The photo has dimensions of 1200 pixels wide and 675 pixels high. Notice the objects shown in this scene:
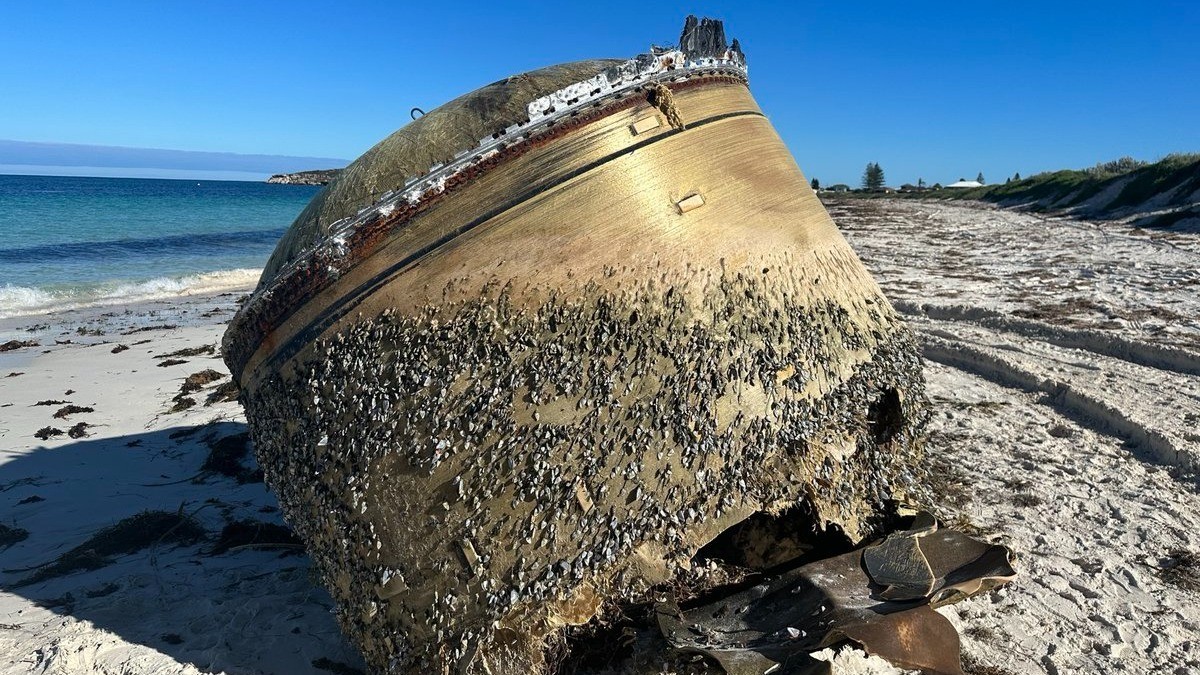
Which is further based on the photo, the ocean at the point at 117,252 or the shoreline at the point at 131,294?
the ocean at the point at 117,252

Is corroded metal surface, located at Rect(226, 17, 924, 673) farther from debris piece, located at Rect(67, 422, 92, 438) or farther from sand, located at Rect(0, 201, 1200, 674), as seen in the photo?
debris piece, located at Rect(67, 422, 92, 438)

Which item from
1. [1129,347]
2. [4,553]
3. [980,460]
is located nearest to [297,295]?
[4,553]

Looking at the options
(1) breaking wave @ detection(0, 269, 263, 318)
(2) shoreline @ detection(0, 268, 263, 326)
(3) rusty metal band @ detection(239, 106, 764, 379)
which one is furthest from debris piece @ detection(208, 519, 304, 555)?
(1) breaking wave @ detection(0, 269, 263, 318)

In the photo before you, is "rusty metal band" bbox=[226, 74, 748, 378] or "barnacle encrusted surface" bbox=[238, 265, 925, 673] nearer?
"barnacle encrusted surface" bbox=[238, 265, 925, 673]

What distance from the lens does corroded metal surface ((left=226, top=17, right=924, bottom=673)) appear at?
233 cm

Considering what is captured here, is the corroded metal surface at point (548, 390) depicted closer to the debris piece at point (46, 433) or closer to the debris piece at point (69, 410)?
the debris piece at point (46, 433)

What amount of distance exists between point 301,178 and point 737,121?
375 ft

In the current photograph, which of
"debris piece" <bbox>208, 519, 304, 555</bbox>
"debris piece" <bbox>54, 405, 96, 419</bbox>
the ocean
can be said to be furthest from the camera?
the ocean

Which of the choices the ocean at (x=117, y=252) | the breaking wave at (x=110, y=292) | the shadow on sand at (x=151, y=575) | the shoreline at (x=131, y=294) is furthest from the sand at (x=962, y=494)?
the ocean at (x=117, y=252)

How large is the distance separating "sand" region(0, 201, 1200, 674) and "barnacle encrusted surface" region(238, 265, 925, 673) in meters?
0.65

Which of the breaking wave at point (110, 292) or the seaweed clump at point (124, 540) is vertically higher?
the seaweed clump at point (124, 540)

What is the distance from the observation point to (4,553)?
4.17 meters

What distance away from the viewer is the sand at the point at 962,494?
9.95ft

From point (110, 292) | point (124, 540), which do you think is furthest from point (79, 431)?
point (110, 292)
